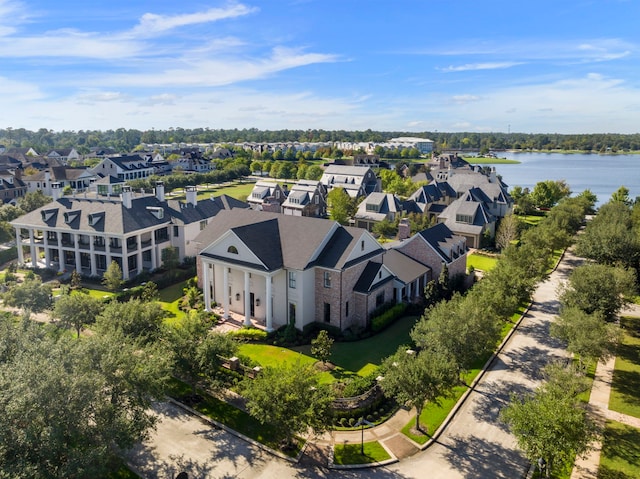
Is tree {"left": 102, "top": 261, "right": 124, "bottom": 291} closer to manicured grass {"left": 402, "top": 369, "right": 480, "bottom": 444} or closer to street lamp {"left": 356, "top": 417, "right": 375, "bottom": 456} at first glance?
street lamp {"left": 356, "top": 417, "right": 375, "bottom": 456}

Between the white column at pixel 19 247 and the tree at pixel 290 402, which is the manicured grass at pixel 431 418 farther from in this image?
the white column at pixel 19 247

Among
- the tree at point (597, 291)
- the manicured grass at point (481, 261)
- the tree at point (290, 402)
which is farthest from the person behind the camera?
the manicured grass at point (481, 261)

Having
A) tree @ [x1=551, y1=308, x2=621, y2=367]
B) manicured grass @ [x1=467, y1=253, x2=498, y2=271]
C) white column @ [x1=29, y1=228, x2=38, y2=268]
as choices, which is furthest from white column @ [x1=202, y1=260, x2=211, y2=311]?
manicured grass @ [x1=467, y1=253, x2=498, y2=271]

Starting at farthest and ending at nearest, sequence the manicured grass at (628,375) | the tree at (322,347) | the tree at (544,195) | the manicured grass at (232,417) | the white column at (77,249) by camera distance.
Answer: the tree at (544,195), the white column at (77,249), the tree at (322,347), the manicured grass at (628,375), the manicured grass at (232,417)

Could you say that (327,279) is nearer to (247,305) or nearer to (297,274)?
(297,274)

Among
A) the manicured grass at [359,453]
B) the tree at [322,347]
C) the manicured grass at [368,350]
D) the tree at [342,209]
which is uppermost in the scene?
the tree at [342,209]

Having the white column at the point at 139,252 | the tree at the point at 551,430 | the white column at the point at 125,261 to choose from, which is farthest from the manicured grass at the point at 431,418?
the white column at the point at 139,252

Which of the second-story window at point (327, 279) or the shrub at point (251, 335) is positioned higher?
the second-story window at point (327, 279)
